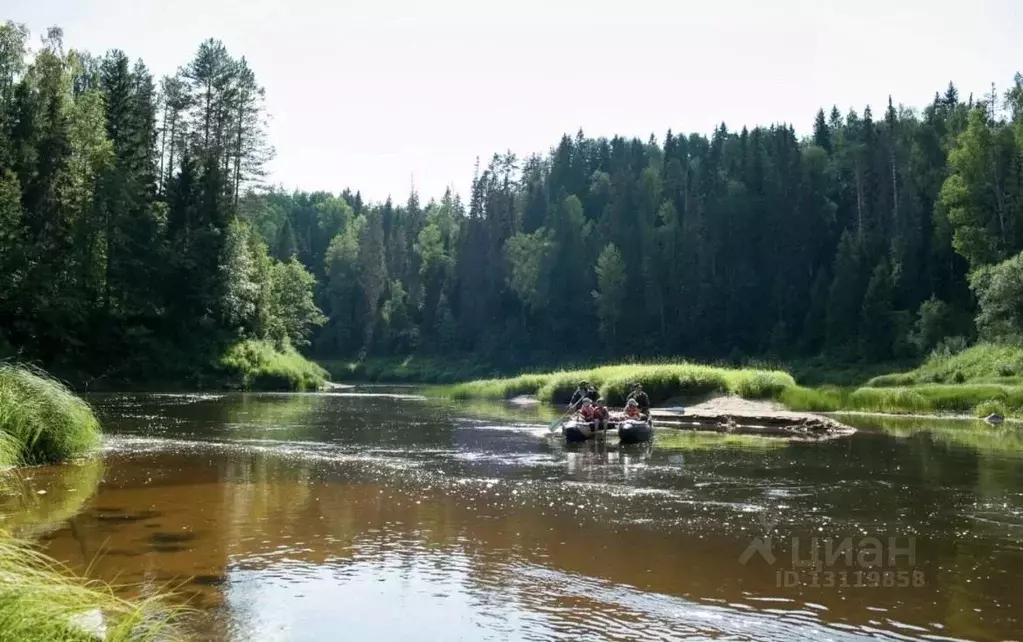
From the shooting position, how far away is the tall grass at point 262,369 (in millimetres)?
53062

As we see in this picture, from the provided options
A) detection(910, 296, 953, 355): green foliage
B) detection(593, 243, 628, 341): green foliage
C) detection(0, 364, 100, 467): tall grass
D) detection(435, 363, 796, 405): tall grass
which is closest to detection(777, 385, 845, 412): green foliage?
detection(435, 363, 796, 405): tall grass

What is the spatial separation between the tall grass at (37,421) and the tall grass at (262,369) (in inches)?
1436

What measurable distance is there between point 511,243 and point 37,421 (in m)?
94.5

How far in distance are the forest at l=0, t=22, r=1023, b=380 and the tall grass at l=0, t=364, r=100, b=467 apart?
28290 mm

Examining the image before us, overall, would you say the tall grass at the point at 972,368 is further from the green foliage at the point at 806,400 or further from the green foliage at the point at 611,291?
the green foliage at the point at 611,291

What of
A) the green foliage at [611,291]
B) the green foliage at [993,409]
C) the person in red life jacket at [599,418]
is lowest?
the person in red life jacket at [599,418]

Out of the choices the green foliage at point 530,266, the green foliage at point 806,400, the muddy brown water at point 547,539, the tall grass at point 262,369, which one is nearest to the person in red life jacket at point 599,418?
the muddy brown water at point 547,539

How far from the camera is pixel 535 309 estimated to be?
105 meters

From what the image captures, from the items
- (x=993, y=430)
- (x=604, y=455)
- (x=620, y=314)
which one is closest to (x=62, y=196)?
(x=604, y=455)

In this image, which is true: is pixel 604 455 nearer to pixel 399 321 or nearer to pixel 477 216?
pixel 399 321

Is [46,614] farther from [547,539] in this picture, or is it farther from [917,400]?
[917,400]

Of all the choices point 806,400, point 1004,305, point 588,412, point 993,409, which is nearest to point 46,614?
point 588,412

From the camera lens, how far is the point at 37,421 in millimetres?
16078

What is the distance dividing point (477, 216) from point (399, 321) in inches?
795
